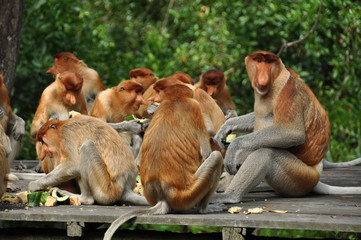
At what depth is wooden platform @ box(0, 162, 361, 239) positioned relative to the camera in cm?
338

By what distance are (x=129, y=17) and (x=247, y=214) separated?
26.6 ft

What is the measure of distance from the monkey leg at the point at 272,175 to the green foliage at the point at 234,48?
3.29 m

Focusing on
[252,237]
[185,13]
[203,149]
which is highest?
[185,13]

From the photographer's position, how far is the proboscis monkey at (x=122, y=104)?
589 centimetres

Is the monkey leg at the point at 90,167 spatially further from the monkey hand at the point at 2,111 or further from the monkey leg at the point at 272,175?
the monkey hand at the point at 2,111

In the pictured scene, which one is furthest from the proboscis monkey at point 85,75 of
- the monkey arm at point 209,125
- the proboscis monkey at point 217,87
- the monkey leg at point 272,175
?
the monkey leg at point 272,175

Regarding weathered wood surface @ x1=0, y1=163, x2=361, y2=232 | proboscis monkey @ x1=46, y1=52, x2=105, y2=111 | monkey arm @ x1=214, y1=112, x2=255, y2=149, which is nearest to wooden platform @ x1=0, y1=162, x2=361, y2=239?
weathered wood surface @ x1=0, y1=163, x2=361, y2=232

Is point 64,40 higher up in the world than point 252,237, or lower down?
higher up

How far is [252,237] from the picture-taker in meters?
3.90

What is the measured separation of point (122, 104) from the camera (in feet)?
19.5

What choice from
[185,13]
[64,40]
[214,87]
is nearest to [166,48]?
[185,13]

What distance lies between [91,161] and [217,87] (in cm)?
250

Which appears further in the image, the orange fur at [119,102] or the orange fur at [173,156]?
the orange fur at [119,102]

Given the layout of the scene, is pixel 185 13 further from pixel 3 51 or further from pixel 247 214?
pixel 247 214
